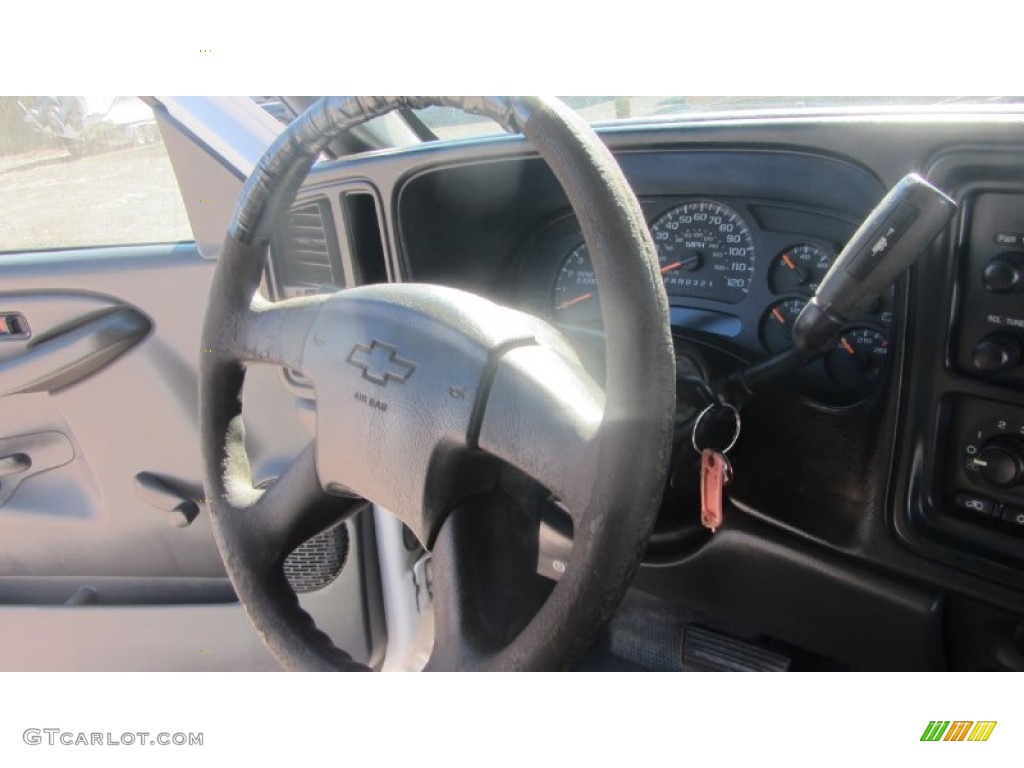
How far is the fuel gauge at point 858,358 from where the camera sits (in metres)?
1.04

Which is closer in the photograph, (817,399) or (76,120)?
(817,399)

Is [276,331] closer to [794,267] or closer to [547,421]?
[547,421]

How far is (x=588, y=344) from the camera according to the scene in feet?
3.77

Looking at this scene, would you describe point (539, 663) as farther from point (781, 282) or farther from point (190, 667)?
point (190, 667)

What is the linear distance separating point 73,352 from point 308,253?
0.52 m

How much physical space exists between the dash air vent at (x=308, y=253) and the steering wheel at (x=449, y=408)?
1.59 ft

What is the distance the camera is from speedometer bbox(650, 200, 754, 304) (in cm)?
115

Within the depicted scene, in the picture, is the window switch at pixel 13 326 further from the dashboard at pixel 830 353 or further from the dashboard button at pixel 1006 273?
the dashboard button at pixel 1006 273

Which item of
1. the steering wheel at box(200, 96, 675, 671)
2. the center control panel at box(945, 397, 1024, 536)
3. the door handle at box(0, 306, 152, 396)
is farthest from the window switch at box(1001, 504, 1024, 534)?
the door handle at box(0, 306, 152, 396)

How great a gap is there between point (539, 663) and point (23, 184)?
1304 mm

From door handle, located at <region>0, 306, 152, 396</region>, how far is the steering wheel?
0.76 metres

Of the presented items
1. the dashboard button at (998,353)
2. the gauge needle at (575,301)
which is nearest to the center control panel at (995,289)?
the dashboard button at (998,353)

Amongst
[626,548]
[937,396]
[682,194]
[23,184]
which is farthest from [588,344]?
[23,184]

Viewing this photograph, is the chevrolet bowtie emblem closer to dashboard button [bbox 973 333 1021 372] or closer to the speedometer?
the speedometer
